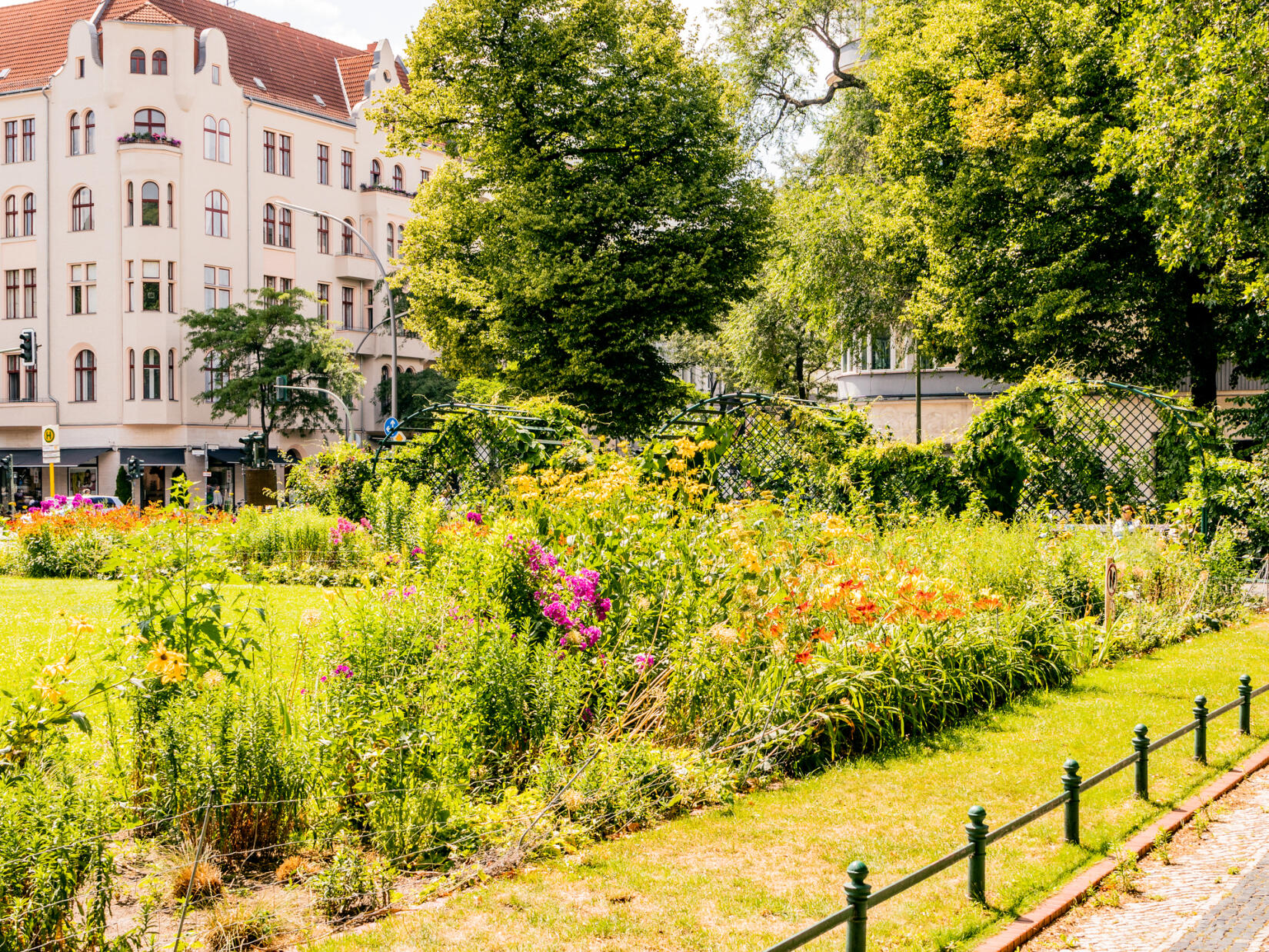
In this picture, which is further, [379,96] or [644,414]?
[379,96]

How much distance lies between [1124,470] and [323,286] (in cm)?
4544

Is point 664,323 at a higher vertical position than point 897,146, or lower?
lower

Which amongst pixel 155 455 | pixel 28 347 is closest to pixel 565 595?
pixel 28 347

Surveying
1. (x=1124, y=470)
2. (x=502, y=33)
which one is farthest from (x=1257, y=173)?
(x=502, y=33)

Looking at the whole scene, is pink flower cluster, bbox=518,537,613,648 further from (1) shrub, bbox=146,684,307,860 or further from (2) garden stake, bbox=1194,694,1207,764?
(2) garden stake, bbox=1194,694,1207,764

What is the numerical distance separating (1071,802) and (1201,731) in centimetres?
239

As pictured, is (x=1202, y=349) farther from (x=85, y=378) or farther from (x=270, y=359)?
(x=85, y=378)

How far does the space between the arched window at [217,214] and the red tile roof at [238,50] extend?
5182mm

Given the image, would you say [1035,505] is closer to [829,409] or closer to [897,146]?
[829,409]

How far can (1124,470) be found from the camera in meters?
16.4

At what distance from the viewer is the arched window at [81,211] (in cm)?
4784

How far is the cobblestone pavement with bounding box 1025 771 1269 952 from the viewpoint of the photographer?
5.17 meters

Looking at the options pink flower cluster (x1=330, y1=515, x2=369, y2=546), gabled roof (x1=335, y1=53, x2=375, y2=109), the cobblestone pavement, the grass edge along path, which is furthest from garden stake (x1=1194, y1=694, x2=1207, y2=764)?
gabled roof (x1=335, y1=53, x2=375, y2=109)

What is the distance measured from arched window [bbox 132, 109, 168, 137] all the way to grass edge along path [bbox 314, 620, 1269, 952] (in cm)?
4725
